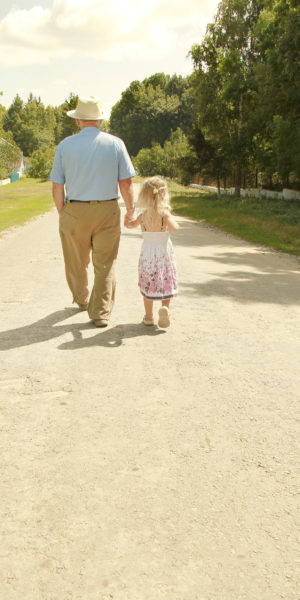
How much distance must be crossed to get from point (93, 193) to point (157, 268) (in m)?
0.97

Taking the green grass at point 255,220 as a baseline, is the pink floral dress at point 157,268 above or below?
above

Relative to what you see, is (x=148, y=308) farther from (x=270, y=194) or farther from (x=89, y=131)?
(x=270, y=194)

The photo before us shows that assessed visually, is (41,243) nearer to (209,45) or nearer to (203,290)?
(203,290)

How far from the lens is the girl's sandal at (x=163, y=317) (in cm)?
542

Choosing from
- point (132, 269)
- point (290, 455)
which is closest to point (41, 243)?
point (132, 269)

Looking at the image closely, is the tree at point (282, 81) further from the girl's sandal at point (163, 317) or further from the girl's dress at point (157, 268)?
the girl's sandal at point (163, 317)

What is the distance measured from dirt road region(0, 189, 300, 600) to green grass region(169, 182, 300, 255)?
28.4ft

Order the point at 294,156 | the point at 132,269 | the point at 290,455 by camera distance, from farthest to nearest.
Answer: the point at 294,156 → the point at 132,269 → the point at 290,455

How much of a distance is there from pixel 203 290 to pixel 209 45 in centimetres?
3353

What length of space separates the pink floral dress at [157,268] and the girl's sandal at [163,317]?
0.19 metres

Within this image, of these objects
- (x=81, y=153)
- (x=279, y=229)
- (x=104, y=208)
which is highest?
(x=81, y=153)

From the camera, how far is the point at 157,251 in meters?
5.61

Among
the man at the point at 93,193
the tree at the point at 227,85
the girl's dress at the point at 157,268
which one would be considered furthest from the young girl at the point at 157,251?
the tree at the point at 227,85

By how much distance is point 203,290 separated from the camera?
7734mm
